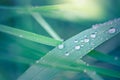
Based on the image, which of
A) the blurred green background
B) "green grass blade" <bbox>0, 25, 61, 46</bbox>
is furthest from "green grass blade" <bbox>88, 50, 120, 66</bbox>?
"green grass blade" <bbox>0, 25, 61, 46</bbox>

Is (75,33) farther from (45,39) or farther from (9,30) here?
(9,30)

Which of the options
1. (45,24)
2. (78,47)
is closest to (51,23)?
(45,24)

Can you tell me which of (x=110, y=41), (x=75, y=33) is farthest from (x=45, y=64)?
(x=110, y=41)

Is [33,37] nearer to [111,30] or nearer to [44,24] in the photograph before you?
[44,24]

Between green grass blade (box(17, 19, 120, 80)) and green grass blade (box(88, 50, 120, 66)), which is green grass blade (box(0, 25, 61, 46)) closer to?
green grass blade (box(17, 19, 120, 80))

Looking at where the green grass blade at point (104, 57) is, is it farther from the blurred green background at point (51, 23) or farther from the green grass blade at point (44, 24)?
the green grass blade at point (44, 24)

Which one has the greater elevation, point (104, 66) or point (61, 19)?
point (61, 19)
